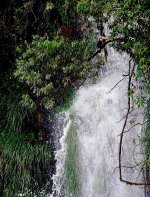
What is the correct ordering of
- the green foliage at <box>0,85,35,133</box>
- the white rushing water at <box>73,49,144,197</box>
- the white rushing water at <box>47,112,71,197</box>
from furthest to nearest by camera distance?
the green foliage at <box>0,85,35,133</box>, the white rushing water at <box>47,112,71,197</box>, the white rushing water at <box>73,49,144,197</box>

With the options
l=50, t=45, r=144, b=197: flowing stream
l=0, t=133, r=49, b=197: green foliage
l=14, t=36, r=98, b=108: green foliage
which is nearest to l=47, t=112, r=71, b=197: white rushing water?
l=50, t=45, r=144, b=197: flowing stream

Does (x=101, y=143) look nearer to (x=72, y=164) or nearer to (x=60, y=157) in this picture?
(x=72, y=164)

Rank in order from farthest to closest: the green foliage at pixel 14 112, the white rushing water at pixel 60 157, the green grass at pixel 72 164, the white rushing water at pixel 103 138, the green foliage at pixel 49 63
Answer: the green foliage at pixel 14 112 < the white rushing water at pixel 60 157 < the green grass at pixel 72 164 < the white rushing water at pixel 103 138 < the green foliage at pixel 49 63

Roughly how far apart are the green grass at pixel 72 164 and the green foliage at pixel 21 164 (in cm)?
38

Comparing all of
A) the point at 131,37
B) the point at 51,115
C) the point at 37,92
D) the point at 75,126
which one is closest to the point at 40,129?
the point at 51,115

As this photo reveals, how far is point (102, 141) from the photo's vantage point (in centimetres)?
637

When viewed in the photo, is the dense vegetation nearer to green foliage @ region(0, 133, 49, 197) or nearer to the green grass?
green foliage @ region(0, 133, 49, 197)

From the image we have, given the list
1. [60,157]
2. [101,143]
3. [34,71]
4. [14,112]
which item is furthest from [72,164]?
[34,71]

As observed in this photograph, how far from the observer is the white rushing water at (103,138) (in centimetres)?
611

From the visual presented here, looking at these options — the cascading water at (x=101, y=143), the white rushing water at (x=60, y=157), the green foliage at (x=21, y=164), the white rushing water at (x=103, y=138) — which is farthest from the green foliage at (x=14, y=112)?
the white rushing water at (x=103, y=138)

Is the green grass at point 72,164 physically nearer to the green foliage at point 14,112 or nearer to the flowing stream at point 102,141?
the flowing stream at point 102,141

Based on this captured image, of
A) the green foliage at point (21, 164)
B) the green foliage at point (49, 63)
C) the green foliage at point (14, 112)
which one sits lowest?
the green foliage at point (21, 164)

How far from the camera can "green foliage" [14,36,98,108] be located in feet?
19.1

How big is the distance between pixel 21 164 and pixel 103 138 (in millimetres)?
1343
